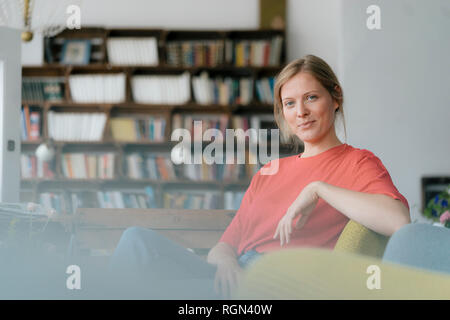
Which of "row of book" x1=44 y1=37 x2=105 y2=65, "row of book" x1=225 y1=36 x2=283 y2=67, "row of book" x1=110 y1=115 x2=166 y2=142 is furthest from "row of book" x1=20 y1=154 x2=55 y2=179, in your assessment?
"row of book" x1=225 y1=36 x2=283 y2=67

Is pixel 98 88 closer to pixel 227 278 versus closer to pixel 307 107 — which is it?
pixel 307 107

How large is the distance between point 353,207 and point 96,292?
13.4 inches

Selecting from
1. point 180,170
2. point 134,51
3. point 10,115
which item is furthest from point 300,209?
point 134,51

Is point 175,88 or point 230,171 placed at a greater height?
point 175,88

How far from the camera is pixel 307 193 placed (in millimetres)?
612

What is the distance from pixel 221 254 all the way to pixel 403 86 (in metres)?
0.76

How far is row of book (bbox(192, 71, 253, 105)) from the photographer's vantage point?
2668 millimetres

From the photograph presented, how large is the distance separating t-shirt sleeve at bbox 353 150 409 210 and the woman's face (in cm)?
8

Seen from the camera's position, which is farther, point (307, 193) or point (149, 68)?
point (149, 68)


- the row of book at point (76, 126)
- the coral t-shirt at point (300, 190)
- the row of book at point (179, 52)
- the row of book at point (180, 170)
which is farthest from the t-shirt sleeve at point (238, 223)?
the row of book at point (179, 52)

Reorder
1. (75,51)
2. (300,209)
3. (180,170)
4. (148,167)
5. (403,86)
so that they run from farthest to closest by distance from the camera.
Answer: (75,51) → (148,167) → (180,170) → (403,86) → (300,209)

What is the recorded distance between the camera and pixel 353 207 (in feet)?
1.91

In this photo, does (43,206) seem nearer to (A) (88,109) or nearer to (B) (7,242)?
(B) (7,242)

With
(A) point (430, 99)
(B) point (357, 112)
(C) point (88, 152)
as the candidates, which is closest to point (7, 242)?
(B) point (357, 112)
